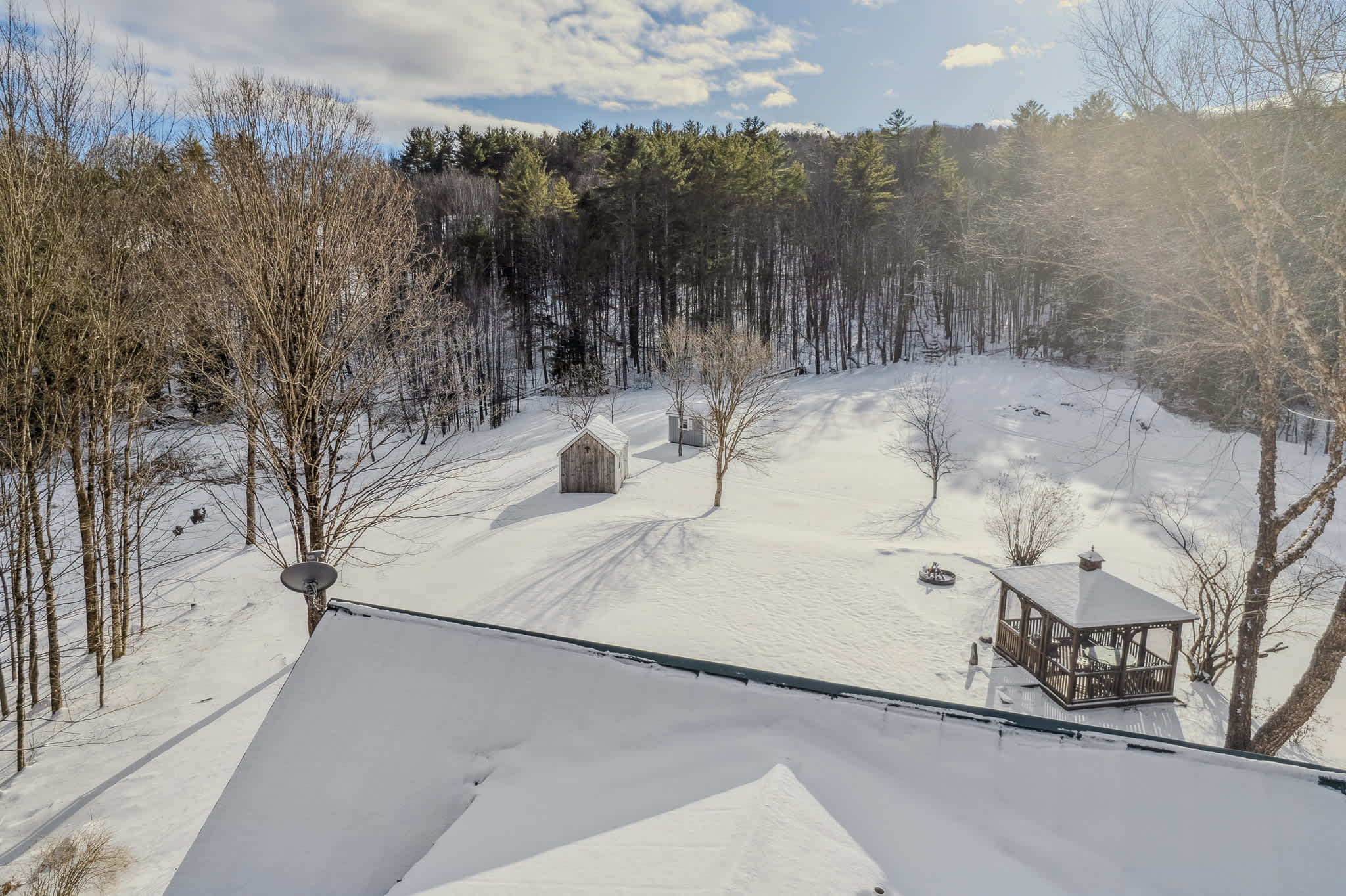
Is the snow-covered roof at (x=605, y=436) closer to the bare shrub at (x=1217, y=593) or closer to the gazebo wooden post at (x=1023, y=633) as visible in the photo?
the gazebo wooden post at (x=1023, y=633)

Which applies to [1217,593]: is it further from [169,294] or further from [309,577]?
[169,294]

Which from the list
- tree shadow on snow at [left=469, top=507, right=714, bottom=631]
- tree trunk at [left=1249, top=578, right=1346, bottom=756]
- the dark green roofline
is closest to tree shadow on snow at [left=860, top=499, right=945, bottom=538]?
tree shadow on snow at [left=469, top=507, right=714, bottom=631]

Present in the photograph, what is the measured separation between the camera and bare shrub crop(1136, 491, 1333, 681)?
1196 centimetres

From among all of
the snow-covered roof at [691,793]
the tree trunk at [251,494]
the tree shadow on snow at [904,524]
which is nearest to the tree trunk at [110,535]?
the tree trunk at [251,494]

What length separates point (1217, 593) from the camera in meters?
12.2

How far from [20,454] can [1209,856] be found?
12461mm

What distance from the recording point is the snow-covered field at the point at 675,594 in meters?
8.56

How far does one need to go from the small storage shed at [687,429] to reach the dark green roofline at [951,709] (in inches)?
817

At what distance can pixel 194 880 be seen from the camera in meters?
4.00

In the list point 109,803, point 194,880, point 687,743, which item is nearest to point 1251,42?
point 687,743

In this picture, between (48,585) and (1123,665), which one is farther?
(1123,665)

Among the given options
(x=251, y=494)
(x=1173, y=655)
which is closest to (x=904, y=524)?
(x=1173, y=655)

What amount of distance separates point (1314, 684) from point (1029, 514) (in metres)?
10.2

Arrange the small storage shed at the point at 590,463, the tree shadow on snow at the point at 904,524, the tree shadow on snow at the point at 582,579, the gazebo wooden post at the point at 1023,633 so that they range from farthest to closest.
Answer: the small storage shed at the point at 590,463
the tree shadow on snow at the point at 904,524
the tree shadow on snow at the point at 582,579
the gazebo wooden post at the point at 1023,633
